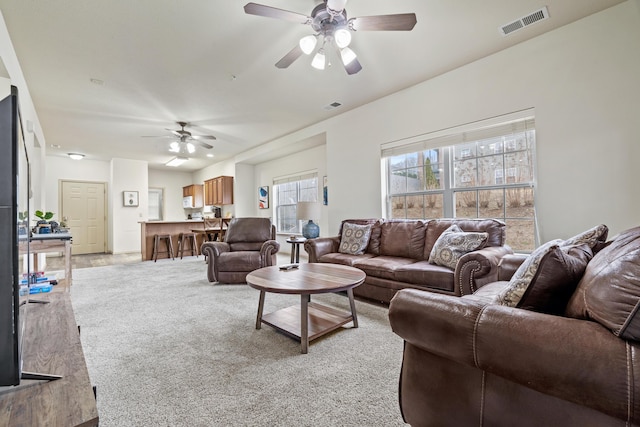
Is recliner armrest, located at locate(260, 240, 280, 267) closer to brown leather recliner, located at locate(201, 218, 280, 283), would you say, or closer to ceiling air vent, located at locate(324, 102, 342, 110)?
brown leather recliner, located at locate(201, 218, 280, 283)

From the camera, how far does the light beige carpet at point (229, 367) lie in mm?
1452

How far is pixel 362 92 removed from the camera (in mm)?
4137

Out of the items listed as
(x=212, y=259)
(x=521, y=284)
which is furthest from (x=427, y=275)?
(x=212, y=259)

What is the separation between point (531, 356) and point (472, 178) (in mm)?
3085

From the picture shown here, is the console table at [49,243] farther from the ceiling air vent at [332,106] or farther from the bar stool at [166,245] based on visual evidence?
the ceiling air vent at [332,106]

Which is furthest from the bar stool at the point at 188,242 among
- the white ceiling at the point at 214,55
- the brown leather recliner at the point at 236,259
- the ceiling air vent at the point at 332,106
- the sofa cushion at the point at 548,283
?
the sofa cushion at the point at 548,283

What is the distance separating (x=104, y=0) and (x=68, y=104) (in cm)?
292

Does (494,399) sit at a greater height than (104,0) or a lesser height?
lesser

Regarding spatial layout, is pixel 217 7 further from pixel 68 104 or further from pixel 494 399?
pixel 68 104

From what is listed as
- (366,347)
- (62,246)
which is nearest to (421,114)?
(366,347)

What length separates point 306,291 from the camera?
2080 millimetres

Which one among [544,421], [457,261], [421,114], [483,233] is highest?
[421,114]

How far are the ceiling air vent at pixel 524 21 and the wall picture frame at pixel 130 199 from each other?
8859mm

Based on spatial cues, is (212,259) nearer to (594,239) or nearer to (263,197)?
(594,239)
